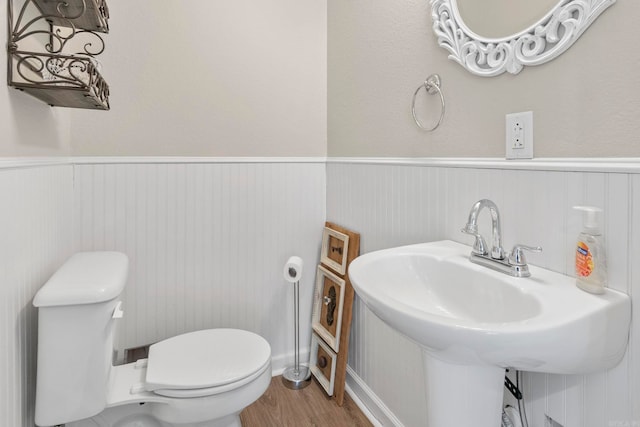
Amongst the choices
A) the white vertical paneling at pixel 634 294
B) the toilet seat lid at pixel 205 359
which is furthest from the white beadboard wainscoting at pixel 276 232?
the toilet seat lid at pixel 205 359

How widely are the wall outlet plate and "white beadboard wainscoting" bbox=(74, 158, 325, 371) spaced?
118 centimetres

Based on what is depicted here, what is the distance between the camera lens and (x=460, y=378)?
0.87 meters

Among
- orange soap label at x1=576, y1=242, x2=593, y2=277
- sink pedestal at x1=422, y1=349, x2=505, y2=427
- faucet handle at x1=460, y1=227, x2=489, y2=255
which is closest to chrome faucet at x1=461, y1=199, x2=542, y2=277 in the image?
faucet handle at x1=460, y1=227, x2=489, y2=255

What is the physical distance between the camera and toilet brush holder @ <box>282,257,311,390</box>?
1910mm

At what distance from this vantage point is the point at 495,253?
99 centimetres

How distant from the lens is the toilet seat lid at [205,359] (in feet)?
A: 4.26

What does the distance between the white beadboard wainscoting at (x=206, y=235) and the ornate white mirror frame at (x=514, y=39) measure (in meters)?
1.02

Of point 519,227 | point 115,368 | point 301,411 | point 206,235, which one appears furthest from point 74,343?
point 519,227

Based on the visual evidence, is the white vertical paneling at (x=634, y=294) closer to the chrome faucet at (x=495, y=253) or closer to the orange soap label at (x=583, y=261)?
the orange soap label at (x=583, y=261)

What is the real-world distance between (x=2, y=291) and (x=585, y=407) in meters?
1.38

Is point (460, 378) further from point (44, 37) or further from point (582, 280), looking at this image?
point (44, 37)

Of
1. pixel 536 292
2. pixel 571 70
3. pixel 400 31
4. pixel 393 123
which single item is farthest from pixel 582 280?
pixel 400 31

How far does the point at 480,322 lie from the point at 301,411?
1193mm

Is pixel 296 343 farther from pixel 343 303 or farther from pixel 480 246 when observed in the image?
pixel 480 246
